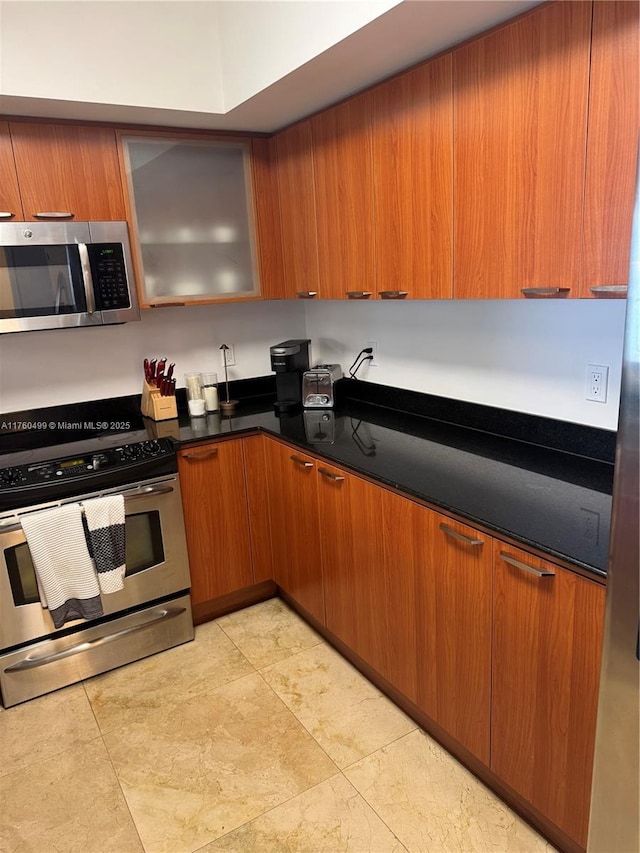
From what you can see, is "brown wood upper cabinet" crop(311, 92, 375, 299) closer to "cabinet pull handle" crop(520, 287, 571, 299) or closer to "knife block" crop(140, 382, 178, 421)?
"cabinet pull handle" crop(520, 287, 571, 299)

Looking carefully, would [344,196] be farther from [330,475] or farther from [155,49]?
[330,475]

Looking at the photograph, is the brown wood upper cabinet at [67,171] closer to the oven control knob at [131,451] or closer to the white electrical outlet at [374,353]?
the oven control knob at [131,451]

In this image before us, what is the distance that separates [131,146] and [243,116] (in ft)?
1.63

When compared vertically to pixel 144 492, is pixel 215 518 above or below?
below

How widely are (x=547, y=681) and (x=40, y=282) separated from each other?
7.34 feet

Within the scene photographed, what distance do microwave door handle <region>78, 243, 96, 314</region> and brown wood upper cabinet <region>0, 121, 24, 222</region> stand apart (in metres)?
0.27

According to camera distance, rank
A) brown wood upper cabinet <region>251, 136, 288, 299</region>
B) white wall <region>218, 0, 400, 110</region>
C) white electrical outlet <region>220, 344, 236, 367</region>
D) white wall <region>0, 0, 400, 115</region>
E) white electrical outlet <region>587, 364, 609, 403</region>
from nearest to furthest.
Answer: white wall <region>218, 0, 400, 110</region>, white electrical outlet <region>587, 364, 609, 403</region>, white wall <region>0, 0, 400, 115</region>, brown wood upper cabinet <region>251, 136, 288, 299</region>, white electrical outlet <region>220, 344, 236, 367</region>

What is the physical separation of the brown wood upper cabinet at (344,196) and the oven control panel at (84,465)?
991mm

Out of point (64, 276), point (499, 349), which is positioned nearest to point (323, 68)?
point (499, 349)

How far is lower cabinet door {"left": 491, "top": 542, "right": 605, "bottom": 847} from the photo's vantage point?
1.40 meters

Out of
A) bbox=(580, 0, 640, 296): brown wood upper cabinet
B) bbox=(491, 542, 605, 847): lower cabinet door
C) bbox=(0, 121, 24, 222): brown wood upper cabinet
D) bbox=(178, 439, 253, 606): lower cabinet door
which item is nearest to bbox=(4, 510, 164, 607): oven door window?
bbox=(178, 439, 253, 606): lower cabinet door

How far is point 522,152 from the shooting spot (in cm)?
162

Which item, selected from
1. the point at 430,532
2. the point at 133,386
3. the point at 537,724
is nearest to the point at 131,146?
the point at 133,386

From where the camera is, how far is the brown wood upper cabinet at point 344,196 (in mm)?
2219
